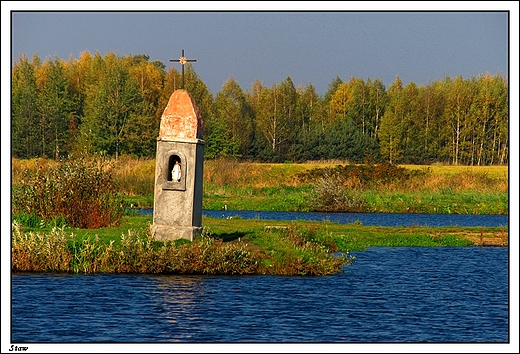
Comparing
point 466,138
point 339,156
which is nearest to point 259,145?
point 339,156

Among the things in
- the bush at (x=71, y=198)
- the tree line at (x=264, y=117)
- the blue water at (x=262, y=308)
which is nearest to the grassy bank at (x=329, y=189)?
the bush at (x=71, y=198)

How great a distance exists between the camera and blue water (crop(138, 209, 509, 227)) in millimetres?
46812

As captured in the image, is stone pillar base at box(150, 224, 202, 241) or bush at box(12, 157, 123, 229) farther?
bush at box(12, 157, 123, 229)

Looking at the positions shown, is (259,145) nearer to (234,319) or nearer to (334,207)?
(334,207)

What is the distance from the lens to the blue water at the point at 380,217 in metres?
46.8

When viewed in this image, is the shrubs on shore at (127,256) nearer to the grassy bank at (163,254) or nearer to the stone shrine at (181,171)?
the grassy bank at (163,254)

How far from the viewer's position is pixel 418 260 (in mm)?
32156

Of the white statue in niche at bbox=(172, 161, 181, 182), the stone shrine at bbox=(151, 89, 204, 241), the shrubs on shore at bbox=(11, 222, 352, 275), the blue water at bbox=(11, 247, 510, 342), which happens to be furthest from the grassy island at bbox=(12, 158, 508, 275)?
the white statue in niche at bbox=(172, 161, 181, 182)

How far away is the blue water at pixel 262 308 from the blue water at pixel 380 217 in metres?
17.9

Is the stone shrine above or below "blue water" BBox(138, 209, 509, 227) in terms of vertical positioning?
above

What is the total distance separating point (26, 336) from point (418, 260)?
1638 centimetres

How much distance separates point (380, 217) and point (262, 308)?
2835 centimetres

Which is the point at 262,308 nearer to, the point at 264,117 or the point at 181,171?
the point at 181,171

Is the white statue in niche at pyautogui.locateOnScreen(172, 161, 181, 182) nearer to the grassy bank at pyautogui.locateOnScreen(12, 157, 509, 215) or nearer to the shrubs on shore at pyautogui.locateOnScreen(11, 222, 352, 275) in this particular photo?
the shrubs on shore at pyautogui.locateOnScreen(11, 222, 352, 275)
